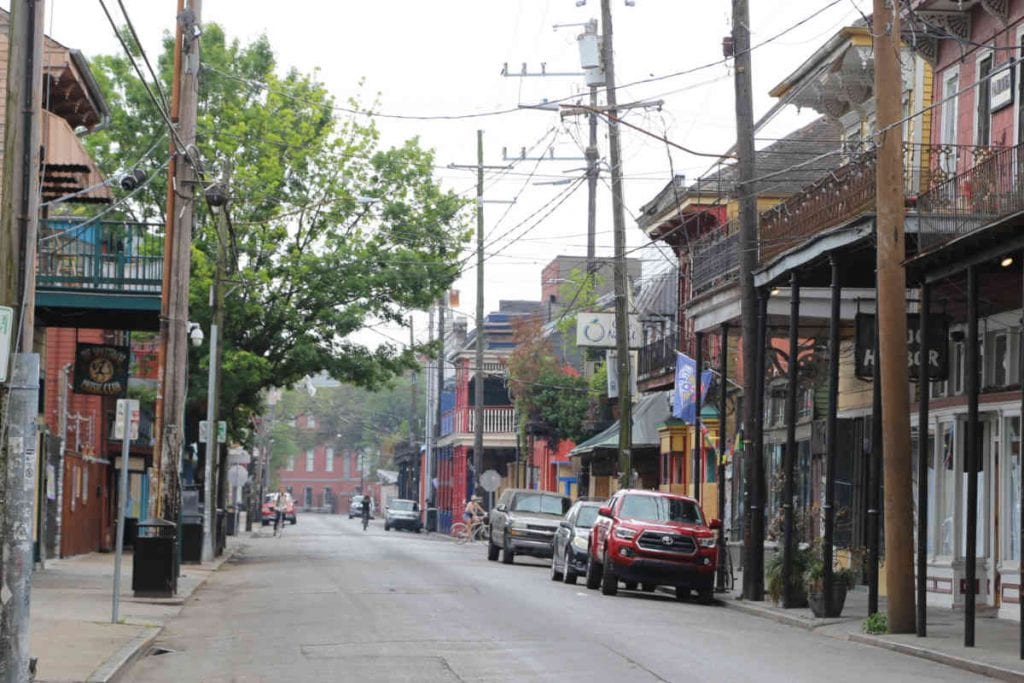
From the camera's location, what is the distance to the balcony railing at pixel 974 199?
18.4 metres

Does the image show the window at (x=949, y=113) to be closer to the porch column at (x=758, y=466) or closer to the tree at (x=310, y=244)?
the porch column at (x=758, y=466)

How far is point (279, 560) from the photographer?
40375 millimetres

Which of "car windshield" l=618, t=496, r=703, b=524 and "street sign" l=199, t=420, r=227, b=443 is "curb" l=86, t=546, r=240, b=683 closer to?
"car windshield" l=618, t=496, r=703, b=524

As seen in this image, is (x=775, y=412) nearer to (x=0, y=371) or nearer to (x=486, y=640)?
(x=486, y=640)

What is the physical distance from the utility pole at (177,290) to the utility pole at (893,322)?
35.6 feet

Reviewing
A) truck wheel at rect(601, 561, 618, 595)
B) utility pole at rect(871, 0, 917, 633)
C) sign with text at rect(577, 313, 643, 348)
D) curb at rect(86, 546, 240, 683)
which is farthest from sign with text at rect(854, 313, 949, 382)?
sign with text at rect(577, 313, 643, 348)

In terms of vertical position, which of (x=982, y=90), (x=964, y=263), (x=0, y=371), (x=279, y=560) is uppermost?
(x=982, y=90)

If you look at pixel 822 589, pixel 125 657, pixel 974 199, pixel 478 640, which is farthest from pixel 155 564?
pixel 974 199

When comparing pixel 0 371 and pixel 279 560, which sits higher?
pixel 0 371

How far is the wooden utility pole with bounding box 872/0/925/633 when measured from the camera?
1969cm

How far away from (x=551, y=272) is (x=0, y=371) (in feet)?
215

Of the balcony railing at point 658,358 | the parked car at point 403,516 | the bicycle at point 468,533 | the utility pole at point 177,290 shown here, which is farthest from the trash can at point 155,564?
the parked car at point 403,516

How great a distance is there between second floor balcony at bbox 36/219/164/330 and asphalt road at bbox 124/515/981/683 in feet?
16.7

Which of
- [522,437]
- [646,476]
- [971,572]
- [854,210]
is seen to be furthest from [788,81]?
[522,437]
